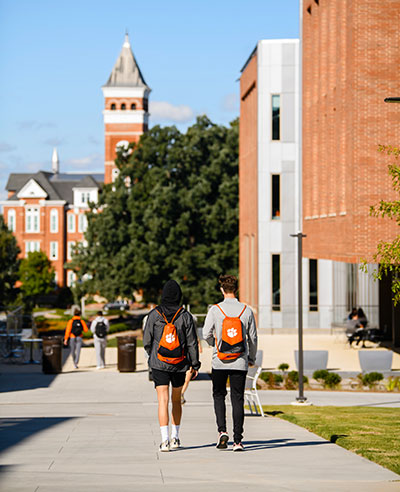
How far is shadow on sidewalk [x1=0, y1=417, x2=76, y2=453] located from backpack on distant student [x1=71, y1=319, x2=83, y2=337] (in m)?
11.7

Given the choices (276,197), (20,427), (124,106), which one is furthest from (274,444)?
(124,106)

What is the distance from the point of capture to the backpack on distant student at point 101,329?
85.0 ft

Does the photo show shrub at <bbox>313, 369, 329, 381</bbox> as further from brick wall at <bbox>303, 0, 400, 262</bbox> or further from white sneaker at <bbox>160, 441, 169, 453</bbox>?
white sneaker at <bbox>160, 441, 169, 453</bbox>

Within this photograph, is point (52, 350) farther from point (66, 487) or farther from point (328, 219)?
point (66, 487)

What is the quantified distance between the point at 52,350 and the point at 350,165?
A: 10.2m

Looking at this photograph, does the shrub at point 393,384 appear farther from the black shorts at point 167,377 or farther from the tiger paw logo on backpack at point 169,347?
the tiger paw logo on backpack at point 169,347

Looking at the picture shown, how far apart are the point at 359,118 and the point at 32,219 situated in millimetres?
95452

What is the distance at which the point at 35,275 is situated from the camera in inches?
4306

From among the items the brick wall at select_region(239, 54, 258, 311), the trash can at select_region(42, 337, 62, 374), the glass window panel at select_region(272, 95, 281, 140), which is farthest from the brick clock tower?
the trash can at select_region(42, 337, 62, 374)

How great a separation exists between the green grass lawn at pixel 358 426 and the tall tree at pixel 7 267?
59.9 metres

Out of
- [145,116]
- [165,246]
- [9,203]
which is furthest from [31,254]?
[165,246]

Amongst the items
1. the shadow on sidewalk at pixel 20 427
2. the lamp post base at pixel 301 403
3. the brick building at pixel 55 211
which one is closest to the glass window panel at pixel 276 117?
the lamp post base at pixel 301 403

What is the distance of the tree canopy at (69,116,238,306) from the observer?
56.7 m

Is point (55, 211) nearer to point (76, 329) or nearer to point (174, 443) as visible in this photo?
point (76, 329)
